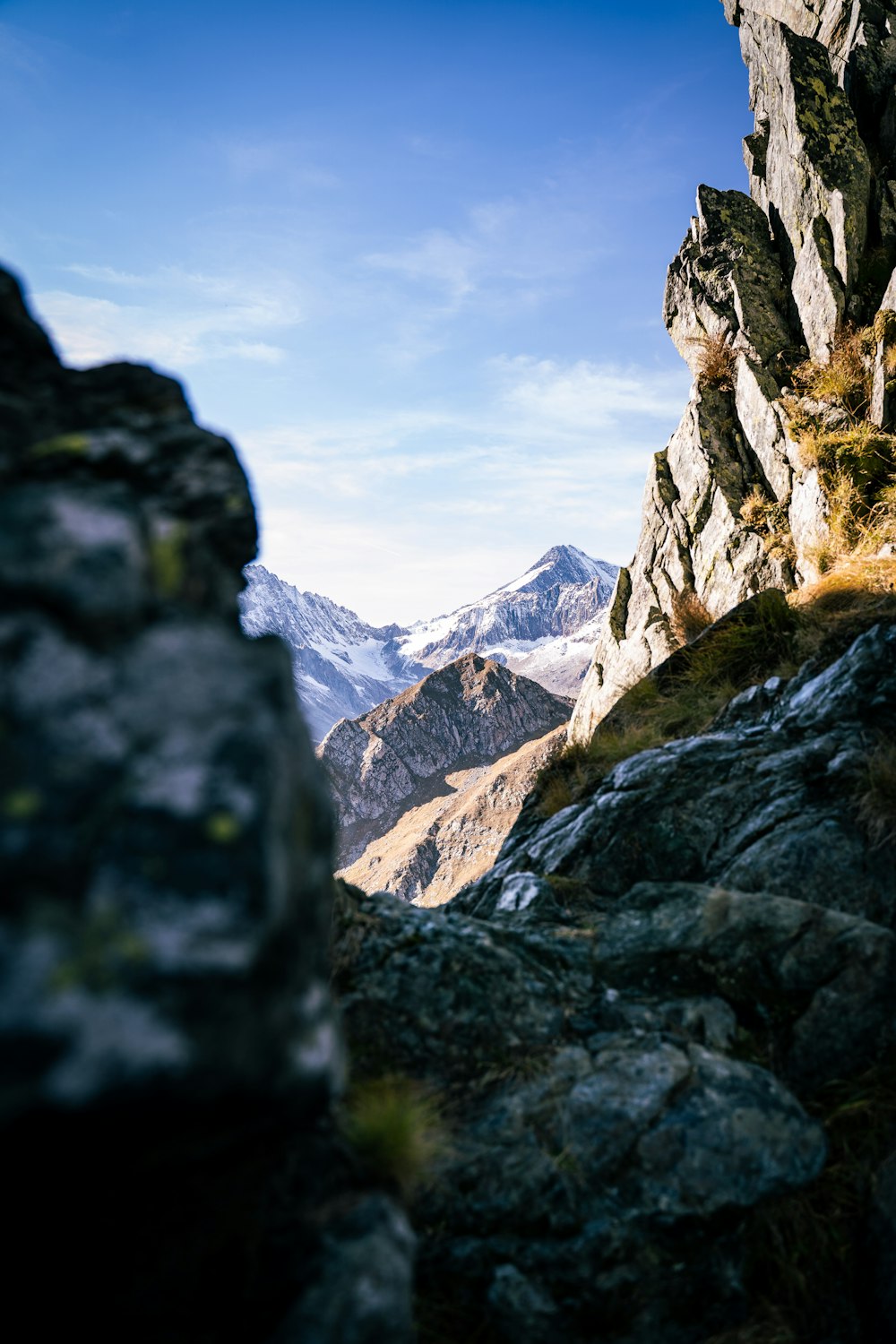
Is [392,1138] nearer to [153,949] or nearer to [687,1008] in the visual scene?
[153,949]

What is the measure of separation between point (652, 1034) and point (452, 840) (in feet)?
260

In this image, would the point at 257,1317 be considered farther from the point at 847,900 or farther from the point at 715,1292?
the point at 847,900

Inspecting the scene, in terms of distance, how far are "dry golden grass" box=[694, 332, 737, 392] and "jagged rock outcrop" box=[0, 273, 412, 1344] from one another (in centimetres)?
1851

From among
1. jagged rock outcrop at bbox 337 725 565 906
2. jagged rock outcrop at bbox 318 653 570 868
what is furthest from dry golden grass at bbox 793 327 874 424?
jagged rock outcrop at bbox 318 653 570 868

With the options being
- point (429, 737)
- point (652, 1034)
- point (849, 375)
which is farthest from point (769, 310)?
point (429, 737)

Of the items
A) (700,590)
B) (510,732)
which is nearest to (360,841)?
(510,732)

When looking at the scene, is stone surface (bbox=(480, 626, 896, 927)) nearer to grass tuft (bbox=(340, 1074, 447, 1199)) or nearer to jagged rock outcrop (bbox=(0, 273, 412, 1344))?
grass tuft (bbox=(340, 1074, 447, 1199))

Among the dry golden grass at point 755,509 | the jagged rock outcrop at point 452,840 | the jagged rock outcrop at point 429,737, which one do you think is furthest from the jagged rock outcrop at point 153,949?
the jagged rock outcrop at point 429,737

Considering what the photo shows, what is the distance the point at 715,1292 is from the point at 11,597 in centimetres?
529

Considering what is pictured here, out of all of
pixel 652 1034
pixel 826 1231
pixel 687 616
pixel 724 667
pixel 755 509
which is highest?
pixel 755 509

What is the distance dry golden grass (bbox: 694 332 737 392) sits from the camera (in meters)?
17.4

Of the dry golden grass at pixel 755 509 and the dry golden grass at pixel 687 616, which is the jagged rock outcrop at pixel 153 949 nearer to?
the dry golden grass at pixel 687 616

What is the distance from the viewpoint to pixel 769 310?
16859 mm

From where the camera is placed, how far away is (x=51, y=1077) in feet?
5.64
